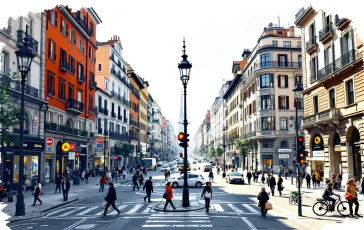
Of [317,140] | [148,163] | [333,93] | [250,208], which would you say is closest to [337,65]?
[333,93]

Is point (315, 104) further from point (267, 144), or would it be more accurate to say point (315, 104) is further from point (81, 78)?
point (81, 78)

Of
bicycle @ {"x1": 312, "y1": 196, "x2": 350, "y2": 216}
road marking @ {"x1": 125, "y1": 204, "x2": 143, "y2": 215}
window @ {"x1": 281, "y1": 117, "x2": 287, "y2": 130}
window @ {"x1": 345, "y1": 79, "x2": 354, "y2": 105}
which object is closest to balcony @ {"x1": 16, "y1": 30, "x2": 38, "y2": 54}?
road marking @ {"x1": 125, "y1": 204, "x2": 143, "y2": 215}

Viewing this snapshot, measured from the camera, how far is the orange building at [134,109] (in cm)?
8235

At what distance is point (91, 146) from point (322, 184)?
32.4m

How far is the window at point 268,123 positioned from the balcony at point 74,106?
30706 millimetres

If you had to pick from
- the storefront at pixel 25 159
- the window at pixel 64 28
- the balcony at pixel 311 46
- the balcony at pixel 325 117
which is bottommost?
the storefront at pixel 25 159

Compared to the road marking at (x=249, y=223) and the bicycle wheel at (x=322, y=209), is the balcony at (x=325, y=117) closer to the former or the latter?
the bicycle wheel at (x=322, y=209)

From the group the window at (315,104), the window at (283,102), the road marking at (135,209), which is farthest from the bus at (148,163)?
the road marking at (135,209)

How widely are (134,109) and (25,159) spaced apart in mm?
55745

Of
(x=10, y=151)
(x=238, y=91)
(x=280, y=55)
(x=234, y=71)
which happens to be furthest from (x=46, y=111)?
(x=234, y=71)

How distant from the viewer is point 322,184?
36031mm

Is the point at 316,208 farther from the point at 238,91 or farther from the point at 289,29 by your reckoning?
the point at 238,91

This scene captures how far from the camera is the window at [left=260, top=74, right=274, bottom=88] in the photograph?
196 ft

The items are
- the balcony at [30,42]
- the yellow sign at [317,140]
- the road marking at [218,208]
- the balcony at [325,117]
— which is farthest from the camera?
the yellow sign at [317,140]
